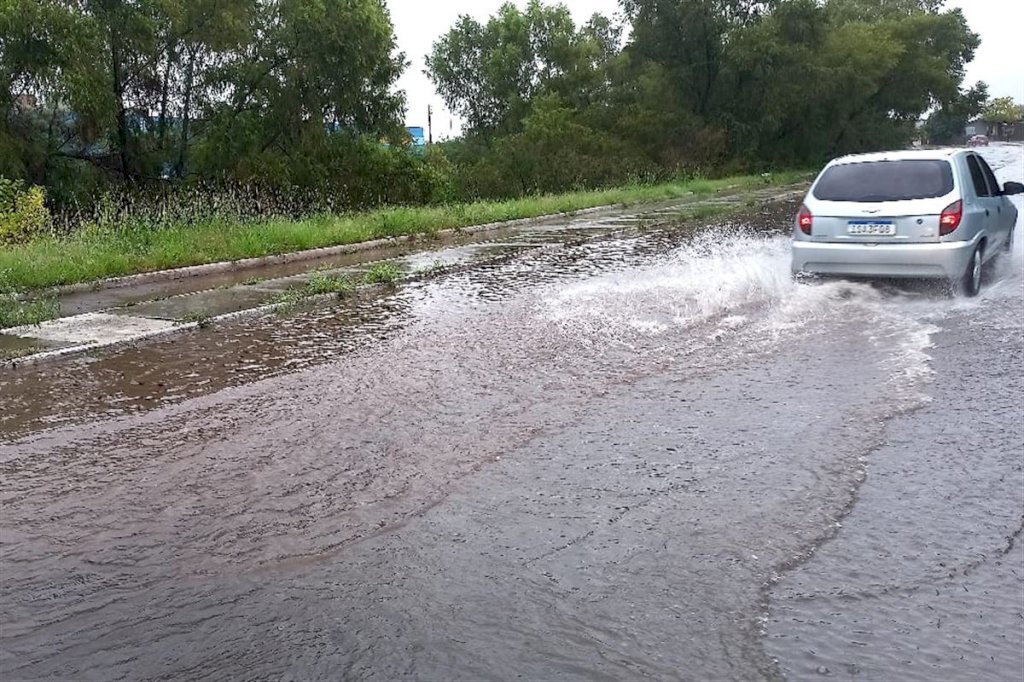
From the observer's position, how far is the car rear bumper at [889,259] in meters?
9.84

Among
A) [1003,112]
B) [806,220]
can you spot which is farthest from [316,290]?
[1003,112]

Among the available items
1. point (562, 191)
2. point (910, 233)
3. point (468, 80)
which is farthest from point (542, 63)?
point (910, 233)

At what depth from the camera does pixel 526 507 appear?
4770mm

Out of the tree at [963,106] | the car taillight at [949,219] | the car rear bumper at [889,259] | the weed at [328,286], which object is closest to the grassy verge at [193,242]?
the weed at [328,286]

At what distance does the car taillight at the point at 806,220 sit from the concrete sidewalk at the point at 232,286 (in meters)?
5.35

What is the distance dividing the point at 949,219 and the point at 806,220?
152cm

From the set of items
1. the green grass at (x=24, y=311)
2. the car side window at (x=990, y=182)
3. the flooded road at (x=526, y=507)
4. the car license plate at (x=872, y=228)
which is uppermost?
the car side window at (x=990, y=182)

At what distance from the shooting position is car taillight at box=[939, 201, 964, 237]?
32.3 feet

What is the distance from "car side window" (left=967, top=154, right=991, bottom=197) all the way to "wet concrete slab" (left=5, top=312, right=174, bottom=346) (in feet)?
30.1

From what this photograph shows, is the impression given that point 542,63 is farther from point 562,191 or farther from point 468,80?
point 562,191

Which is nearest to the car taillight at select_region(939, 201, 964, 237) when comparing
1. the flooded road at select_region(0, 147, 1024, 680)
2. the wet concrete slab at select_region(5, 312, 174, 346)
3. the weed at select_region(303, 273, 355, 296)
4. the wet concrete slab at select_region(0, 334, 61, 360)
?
the flooded road at select_region(0, 147, 1024, 680)

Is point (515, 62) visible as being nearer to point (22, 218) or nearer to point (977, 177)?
point (22, 218)

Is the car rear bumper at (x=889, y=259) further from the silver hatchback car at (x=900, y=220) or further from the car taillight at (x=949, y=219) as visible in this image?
the car taillight at (x=949, y=219)

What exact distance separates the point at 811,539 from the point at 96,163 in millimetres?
23199
